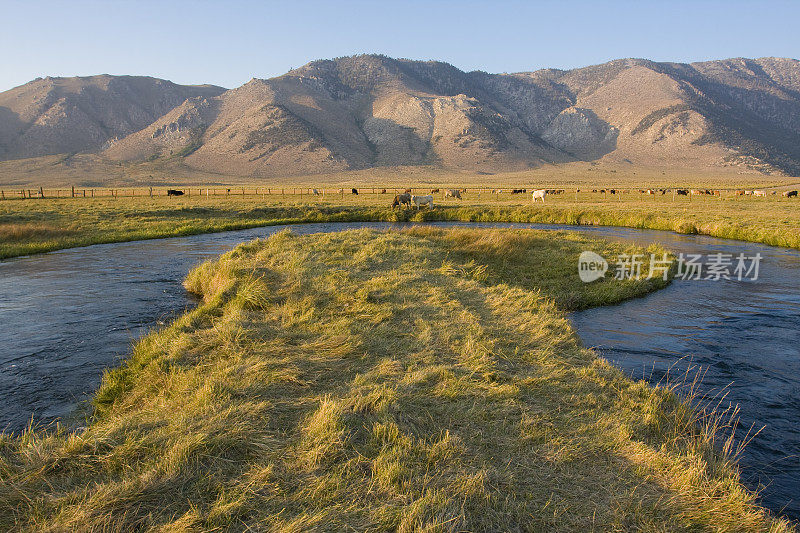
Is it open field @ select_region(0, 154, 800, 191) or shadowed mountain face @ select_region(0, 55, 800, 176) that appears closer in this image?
open field @ select_region(0, 154, 800, 191)

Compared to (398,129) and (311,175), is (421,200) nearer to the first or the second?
(311,175)

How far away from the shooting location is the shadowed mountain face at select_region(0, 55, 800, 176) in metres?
136

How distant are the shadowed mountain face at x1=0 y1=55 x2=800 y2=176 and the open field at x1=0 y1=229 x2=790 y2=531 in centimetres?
12437

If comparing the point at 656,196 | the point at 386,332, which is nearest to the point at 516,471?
the point at 386,332

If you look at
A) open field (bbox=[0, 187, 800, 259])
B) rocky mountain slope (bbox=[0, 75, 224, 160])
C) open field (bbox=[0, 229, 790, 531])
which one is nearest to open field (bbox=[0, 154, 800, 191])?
rocky mountain slope (bbox=[0, 75, 224, 160])

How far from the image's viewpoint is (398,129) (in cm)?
15862

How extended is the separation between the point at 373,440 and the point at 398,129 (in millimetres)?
161736

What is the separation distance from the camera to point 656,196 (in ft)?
163

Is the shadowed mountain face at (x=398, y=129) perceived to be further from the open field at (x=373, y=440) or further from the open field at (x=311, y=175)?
the open field at (x=373, y=440)

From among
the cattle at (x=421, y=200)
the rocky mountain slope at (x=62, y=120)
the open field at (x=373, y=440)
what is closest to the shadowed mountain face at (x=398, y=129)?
the rocky mountain slope at (x=62, y=120)

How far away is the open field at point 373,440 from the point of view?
371cm

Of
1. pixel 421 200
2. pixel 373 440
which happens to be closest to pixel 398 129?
pixel 421 200

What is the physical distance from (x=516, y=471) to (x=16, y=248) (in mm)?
24124

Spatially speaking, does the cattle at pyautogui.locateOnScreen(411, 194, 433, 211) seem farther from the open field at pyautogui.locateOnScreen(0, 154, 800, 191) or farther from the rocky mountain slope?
the rocky mountain slope
